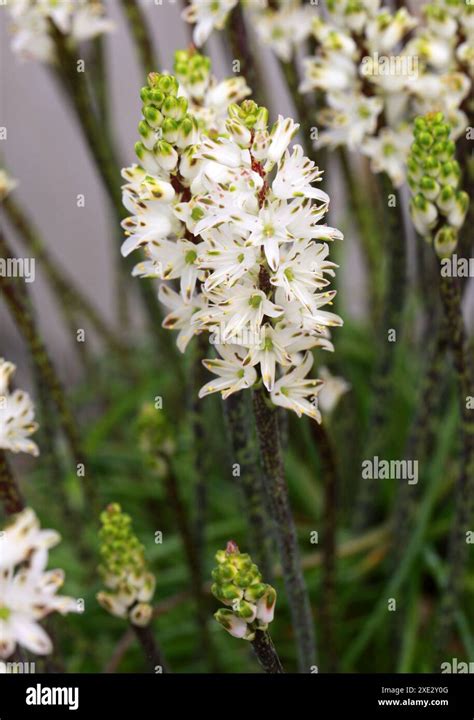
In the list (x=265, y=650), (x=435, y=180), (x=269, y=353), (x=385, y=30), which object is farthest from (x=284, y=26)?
(x=265, y=650)

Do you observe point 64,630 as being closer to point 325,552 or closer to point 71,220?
point 325,552

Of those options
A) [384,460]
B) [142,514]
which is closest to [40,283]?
[142,514]

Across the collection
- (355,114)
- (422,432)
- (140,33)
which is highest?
(140,33)

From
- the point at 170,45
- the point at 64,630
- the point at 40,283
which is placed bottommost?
the point at 64,630

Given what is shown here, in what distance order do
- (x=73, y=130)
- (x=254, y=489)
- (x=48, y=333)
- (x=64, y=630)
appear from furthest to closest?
(x=73, y=130), (x=48, y=333), (x=64, y=630), (x=254, y=489)

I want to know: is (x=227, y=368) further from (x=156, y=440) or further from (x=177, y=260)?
(x=156, y=440)

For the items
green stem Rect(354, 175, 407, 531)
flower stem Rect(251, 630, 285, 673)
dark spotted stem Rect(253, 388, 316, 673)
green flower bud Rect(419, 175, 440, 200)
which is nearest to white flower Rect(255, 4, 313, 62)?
green stem Rect(354, 175, 407, 531)
